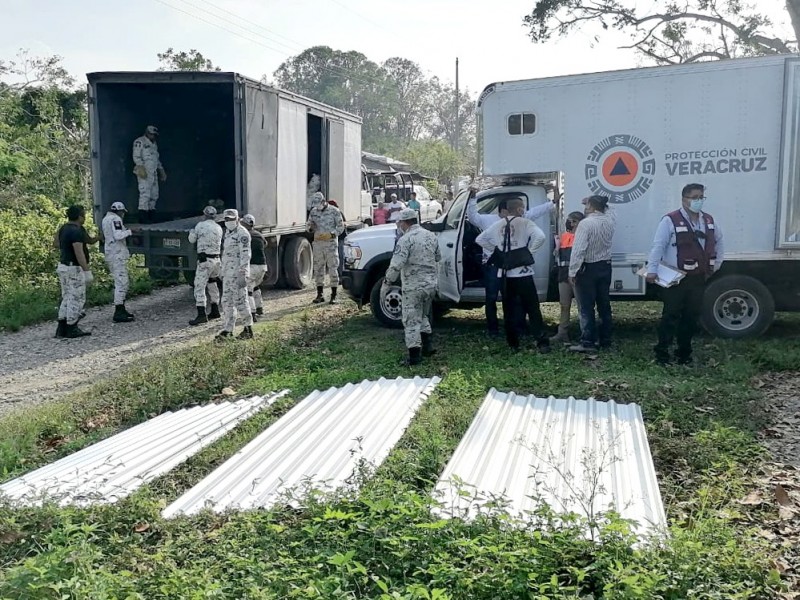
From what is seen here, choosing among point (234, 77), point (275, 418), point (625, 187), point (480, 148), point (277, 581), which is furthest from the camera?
point (234, 77)

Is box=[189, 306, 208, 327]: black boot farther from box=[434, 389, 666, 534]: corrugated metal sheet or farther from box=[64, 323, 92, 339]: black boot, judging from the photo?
box=[434, 389, 666, 534]: corrugated metal sheet

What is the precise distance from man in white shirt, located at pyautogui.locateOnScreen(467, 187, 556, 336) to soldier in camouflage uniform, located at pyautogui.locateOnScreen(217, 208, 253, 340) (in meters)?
2.83

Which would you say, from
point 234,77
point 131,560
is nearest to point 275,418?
point 131,560

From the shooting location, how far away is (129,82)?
36.5ft

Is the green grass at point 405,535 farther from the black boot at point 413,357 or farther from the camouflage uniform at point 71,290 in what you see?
the camouflage uniform at point 71,290

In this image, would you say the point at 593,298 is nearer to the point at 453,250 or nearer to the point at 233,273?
Answer: the point at 453,250

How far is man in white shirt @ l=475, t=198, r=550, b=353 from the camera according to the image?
27.5 feet

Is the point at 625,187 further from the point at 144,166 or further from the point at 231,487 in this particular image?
the point at 144,166

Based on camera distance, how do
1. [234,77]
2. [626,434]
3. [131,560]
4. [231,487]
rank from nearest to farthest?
[131,560]
[231,487]
[626,434]
[234,77]

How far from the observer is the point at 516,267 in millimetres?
8344

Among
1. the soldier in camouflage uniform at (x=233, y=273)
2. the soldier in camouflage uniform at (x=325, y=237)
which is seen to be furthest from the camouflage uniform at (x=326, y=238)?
the soldier in camouflage uniform at (x=233, y=273)

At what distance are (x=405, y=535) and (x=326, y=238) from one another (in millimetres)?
8590

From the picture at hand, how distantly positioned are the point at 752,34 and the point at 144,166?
1520 cm

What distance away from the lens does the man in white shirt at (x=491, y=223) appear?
873 centimetres
